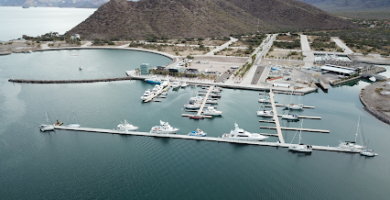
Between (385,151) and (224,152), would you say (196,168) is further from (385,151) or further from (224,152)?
(385,151)

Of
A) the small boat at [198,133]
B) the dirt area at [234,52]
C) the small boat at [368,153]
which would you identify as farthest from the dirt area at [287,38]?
the small boat at [198,133]

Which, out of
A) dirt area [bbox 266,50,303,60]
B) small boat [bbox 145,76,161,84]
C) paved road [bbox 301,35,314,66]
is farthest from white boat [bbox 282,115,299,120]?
dirt area [bbox 266,50,303,60]

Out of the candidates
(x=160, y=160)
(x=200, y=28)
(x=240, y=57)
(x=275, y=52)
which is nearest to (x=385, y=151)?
(x=160, y=160)

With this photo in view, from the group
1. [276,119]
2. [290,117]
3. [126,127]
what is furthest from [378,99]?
[126,127]

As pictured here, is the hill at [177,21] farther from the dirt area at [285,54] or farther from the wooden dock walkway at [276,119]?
the wooden dock walkway at [276,119]

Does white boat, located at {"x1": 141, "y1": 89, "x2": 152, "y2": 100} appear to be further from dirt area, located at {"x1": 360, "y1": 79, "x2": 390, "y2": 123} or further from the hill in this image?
the hill
